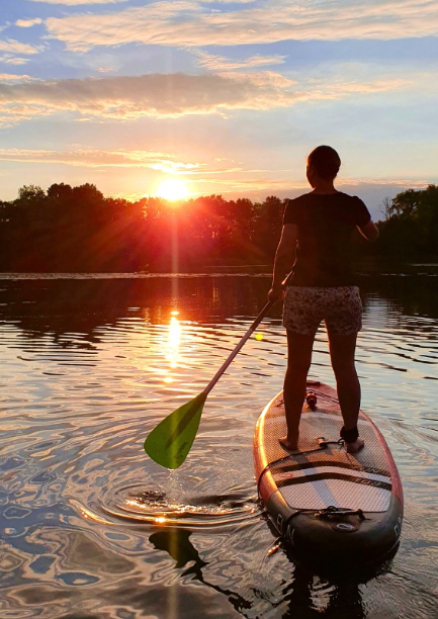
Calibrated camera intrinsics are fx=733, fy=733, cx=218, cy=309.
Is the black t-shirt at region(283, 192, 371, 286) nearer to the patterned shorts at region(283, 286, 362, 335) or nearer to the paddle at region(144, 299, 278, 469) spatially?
the patterned shorts at region(283, 286, 362, 335)

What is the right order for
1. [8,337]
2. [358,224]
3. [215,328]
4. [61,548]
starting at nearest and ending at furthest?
[61,548] → [358,224] → [8,337] → [215,328]

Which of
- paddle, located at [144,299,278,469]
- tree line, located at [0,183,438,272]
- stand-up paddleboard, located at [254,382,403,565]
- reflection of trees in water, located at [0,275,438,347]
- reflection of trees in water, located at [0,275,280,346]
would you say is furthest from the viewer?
tree line, located at [0,183,438,272]

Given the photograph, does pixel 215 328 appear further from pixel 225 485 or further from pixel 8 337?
pixel 225 485

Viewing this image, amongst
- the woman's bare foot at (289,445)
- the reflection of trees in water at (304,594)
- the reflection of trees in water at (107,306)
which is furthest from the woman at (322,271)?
the reflection of trees in water at (107,306)

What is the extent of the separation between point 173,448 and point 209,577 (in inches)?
64.2

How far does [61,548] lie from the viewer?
462 cm

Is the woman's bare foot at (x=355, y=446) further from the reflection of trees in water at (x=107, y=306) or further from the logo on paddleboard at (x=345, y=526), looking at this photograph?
the reflection of trees in water at (x=107, y=306)

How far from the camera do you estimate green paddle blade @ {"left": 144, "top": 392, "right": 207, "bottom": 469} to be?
5.74 m

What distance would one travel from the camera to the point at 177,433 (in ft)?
19.4

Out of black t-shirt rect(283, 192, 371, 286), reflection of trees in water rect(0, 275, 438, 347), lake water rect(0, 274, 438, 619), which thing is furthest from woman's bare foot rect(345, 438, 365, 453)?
reflection of trees in water rect(0, 275, 438, 347)

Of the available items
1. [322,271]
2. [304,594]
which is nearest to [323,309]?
[322,271]

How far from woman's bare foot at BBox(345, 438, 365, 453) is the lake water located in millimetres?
535

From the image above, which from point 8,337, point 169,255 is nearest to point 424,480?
point 8,337

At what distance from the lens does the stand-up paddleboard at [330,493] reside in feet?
14.1
